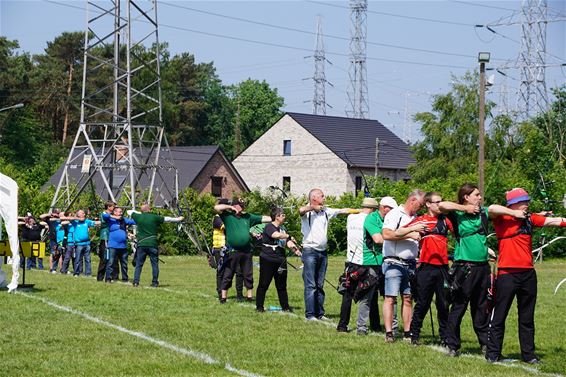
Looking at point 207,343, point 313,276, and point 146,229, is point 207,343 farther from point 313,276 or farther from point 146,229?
point 146,229

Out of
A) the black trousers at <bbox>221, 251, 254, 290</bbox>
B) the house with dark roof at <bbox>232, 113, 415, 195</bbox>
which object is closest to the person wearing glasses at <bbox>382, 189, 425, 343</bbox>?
the black trousers at <bbox>221, 251, 254, 290</bbox>

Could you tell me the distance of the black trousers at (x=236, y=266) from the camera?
18453mm

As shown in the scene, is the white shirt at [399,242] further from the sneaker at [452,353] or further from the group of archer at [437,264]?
the sneaker at [452,353]

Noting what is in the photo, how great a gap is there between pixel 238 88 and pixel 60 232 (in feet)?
267

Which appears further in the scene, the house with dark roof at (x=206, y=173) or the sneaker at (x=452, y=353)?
the house with dark roof at (x=206, y=173)

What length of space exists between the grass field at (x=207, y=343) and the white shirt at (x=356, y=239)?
3.39ft

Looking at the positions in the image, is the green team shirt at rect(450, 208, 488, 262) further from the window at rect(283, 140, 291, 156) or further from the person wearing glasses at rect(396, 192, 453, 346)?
the window at rect(283, 140, 291, 156)

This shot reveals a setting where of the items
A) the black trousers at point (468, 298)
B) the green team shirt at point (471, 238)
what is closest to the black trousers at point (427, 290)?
the black trousers at point (468, 298)

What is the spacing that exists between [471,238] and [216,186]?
6330cm

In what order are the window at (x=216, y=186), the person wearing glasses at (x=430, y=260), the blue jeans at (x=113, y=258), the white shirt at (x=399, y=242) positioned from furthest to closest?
the window at (x=216, y=186)
the blue jeans at (x=113, y=258)
the white shirt at (x=399, y=242)
the person wearing glasses at (x=430, y=260)

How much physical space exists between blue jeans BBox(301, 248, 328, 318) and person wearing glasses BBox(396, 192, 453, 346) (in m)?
2.98

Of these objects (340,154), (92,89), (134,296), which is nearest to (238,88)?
(92,89)

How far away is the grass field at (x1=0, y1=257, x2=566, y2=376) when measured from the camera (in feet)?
35.0

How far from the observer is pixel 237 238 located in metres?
18.3
